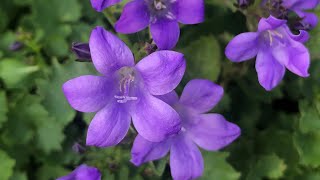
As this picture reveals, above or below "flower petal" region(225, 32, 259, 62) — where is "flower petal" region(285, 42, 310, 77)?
below

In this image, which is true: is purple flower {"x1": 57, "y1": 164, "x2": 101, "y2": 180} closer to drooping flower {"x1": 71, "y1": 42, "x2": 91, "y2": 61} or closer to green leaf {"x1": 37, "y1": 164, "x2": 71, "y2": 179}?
drooping flower {"x1": 71, "y1": 42, "x2": 91, "y2": 61}

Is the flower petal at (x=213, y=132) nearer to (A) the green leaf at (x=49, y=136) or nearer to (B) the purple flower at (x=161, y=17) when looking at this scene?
(B) the purple flower at (x=161, y=17)

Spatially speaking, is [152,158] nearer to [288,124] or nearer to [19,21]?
[288,124]

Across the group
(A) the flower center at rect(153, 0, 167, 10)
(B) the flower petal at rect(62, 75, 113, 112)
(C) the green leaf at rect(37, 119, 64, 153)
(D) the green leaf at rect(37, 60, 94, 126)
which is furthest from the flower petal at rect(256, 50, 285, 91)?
(C) the green leaf at rect(37, 119, 64, 153)

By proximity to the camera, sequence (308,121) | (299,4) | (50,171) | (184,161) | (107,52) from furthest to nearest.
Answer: (50,171)
(308,121)
(299,4)
(184,161)
(107,52)

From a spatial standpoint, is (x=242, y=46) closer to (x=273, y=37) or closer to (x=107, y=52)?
A: (x=273, y=37)

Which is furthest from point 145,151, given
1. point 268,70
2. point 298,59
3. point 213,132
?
point 298,59
